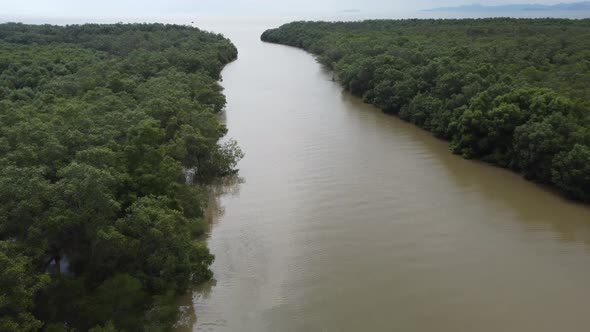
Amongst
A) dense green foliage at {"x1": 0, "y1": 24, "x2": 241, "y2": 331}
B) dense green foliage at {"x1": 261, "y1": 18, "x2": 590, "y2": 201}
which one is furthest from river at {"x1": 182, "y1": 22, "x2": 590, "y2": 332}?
dense green foliage at {"x1": 0, "y1": 24, "x2": 241, "y2": 331}

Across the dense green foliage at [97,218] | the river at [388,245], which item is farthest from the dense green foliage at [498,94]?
the dense green foliage at [97,218]

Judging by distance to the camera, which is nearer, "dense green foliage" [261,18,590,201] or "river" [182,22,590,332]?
"river" [182,22,590,332]

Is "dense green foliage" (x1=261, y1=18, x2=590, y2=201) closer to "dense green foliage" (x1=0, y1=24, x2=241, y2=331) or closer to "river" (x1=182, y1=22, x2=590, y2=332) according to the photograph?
"river" (x1=182, y1=22, x2=590, y2=332)

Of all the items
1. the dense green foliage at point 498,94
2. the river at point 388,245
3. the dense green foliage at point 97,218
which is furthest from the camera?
the dense green foliage at point 498,94

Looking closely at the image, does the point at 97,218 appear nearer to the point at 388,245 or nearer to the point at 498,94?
the point at 388,245

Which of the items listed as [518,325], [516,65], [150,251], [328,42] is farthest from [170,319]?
[328,42]

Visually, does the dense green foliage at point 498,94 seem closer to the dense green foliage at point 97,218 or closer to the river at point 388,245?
the river at point 388,245
